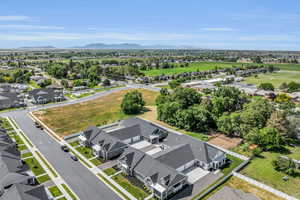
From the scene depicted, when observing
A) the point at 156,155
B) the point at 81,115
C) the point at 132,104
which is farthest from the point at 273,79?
the point at 156,155

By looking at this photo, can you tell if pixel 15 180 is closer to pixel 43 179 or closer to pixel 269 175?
pixel 43 179

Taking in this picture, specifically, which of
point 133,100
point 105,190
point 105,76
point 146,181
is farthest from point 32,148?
point 105,76

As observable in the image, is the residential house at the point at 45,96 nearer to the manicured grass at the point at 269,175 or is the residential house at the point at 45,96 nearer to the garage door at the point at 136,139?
the garage door at the point at 136,139

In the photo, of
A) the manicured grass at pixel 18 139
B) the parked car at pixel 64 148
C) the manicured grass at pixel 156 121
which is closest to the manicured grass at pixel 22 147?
the manicured grass at pixel 18 139

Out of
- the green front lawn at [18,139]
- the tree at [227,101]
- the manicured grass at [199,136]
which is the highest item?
the tree at [227,101]

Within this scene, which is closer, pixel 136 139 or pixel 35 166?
pixel 35 166

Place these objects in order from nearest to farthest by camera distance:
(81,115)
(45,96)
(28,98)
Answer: (81,115) < (45,96) < (28,98)

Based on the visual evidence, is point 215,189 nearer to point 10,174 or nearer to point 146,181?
point 146,181
